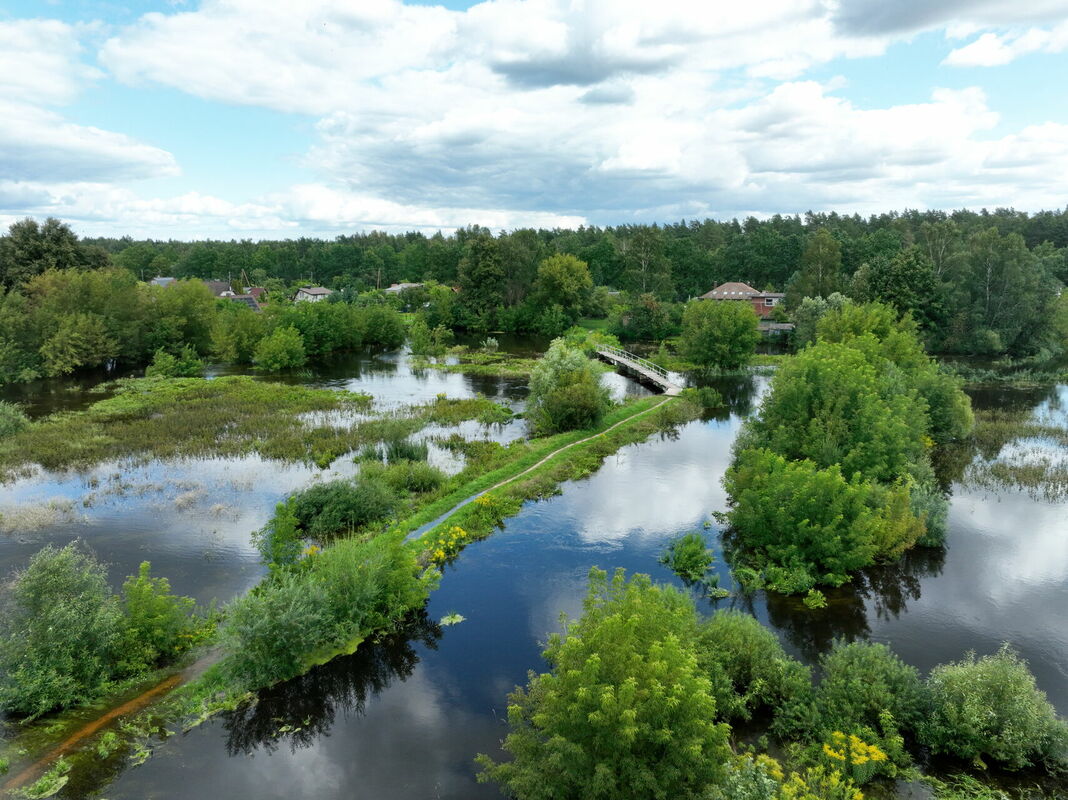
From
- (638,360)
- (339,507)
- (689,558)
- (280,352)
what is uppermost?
(280,352)

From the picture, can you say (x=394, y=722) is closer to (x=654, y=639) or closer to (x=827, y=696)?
(x=654, y=639)

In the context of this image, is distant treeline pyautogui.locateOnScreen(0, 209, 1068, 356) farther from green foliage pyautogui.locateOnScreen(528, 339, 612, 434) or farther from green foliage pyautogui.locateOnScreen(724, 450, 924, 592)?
green foliage pyautogui.locateOnScreen(724, 450, 924, 592)

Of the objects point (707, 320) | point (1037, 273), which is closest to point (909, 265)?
point (1037, 273)

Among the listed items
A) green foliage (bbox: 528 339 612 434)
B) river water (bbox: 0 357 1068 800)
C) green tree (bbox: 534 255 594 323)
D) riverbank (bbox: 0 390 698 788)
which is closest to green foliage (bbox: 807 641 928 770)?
river water (bbox: 0 357 1068 800)

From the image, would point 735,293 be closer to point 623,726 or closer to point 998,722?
point 998,722

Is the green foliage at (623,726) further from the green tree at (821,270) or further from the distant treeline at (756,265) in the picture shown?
the green tree at (821,270)

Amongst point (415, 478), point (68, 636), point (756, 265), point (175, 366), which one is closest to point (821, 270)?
point (756, 265)
